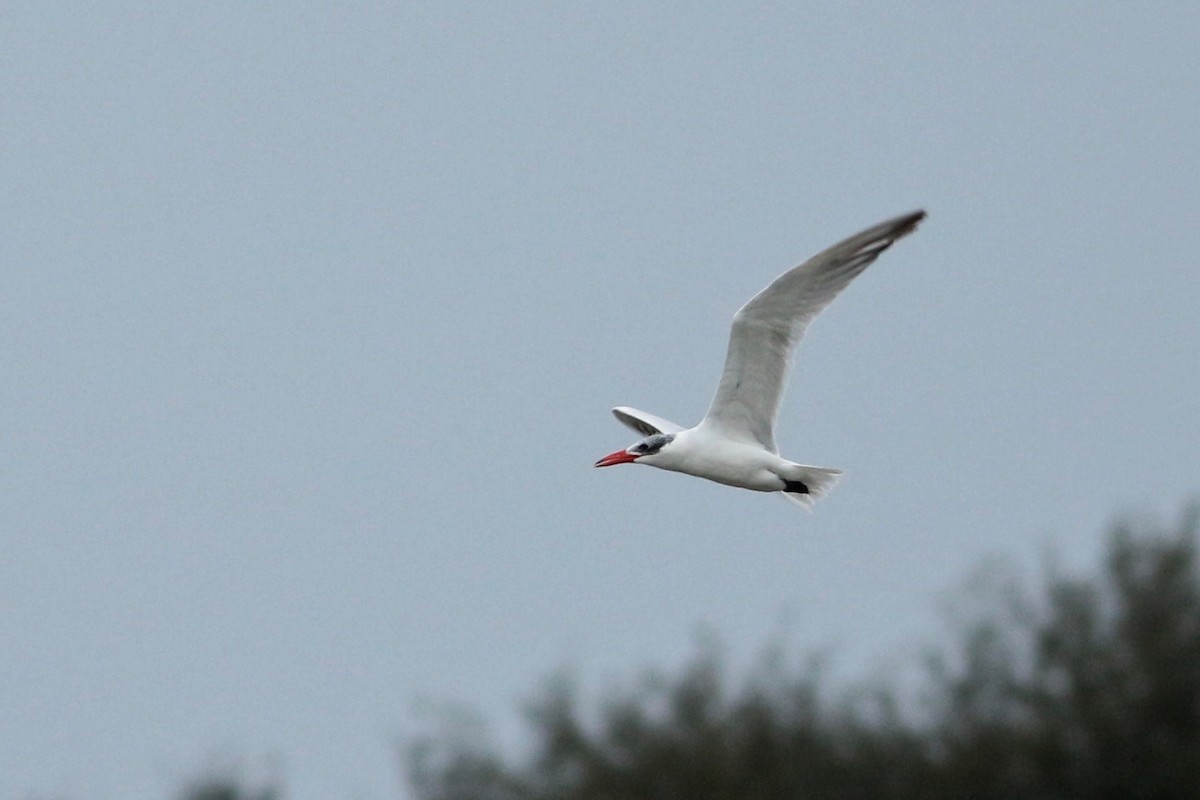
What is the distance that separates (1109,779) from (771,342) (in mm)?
6099

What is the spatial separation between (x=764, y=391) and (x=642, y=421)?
2834 mm

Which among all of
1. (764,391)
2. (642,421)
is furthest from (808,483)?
(642,421)

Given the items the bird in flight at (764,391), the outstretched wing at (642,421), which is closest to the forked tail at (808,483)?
the bird in flight at (764,391)

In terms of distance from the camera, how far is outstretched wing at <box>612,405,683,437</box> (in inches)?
659

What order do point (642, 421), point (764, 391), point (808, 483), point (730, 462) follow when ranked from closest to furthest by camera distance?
1. point (764, 391)
2. point (730, 462)
3. point (808, 483)
4. point (642, 421)

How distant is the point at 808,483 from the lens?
48.0ft

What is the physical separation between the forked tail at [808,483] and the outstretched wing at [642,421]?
1.86m

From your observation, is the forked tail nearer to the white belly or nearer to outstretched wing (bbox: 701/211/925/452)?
the white belly

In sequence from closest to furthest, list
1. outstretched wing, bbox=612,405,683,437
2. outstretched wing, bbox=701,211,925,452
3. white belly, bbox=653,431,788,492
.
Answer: outstretched wing, bbox=701,211,925,452, white belly, bbox=653,431,788,492, outstretched wing, bbox=612,405,683,437

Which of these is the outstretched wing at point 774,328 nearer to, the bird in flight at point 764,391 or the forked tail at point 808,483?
the bird in flight at point 764,391

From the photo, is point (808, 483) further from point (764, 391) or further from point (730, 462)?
point (764, 391)

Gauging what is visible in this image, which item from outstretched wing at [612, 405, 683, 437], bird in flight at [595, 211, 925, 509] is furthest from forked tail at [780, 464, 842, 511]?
outstretched wing at [612, 405, 683, 437]

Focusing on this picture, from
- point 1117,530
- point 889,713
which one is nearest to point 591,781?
point 889,713

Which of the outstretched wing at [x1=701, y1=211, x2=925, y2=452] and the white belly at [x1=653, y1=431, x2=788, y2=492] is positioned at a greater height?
the outstretched wing at [x1=701, y1=211, x2=925, y2=452]
